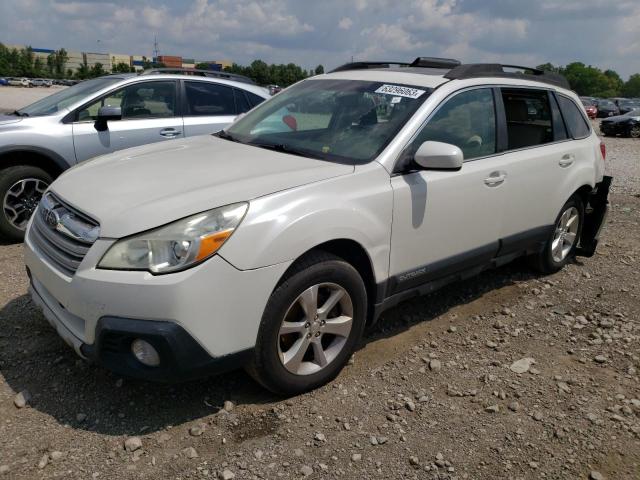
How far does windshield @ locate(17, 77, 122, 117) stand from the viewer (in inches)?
223

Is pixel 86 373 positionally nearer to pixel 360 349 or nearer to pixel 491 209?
pixel 360 349

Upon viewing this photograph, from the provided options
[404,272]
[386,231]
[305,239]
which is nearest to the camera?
[305,239]

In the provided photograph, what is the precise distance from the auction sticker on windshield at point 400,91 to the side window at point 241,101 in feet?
10.8

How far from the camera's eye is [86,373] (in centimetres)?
317

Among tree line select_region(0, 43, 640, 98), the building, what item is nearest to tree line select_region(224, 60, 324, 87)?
tree line select_region(0, 43, 640, 98)

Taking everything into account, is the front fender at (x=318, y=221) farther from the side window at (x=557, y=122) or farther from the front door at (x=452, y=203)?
the side window at (x=557, y=122)

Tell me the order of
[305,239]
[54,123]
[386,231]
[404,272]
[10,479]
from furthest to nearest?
[54,123] < [404,272] < [386,231] < [305,239] < [10,479]

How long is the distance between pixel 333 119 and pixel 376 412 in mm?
1902

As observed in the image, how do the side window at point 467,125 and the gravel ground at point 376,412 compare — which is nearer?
the gravel ground at point 376,412

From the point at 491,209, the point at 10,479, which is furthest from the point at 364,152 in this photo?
the point at 10,479

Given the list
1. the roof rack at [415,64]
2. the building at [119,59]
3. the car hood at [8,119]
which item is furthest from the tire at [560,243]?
the building at [119,59]

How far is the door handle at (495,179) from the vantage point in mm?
3766

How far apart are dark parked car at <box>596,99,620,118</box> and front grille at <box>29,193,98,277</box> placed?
41.0 meters

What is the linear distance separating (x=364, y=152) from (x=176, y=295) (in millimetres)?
1456
